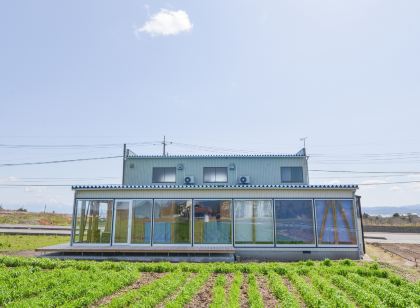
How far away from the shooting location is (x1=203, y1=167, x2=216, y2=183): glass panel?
62.1ft

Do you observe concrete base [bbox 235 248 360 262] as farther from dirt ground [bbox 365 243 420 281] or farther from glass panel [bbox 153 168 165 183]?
glass panel [bbox 153 168 165 183]

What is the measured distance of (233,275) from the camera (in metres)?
Answer: 9.09

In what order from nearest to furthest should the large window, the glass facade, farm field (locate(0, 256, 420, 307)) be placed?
farm field (locate(0, 256, 420, 307)), the large window, the glass facade

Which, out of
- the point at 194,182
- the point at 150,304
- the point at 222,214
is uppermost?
the point at 194,182

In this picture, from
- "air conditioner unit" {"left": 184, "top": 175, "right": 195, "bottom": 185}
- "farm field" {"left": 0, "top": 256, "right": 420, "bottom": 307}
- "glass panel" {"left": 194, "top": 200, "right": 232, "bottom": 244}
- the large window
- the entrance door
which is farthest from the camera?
"air conditioner unit" {"left": 184, "top": 175, "right": 195, "bottom": 185}

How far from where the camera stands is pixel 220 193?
14117 millimetres

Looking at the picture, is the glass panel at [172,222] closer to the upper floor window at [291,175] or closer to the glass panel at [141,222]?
the glass panel at [141,222]

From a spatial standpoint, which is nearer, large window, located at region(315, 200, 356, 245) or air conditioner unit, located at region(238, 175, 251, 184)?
large window, located at region(315, 200, 356, 245)

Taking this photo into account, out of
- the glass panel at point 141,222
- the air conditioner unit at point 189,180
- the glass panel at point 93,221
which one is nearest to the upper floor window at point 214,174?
the air conditioner unit at point 189,180

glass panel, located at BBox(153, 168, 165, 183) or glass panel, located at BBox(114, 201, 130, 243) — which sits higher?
glass panel, located at BBox(153, 168, 165, 183)

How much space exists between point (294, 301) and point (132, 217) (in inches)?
367

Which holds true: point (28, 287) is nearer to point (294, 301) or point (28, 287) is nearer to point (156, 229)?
point (294, 301)

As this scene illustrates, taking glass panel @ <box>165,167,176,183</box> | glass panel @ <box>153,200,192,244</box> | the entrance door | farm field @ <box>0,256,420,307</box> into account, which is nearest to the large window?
farm field @ <box>0,256,420,307</box>

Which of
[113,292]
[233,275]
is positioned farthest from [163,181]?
[113,292]
